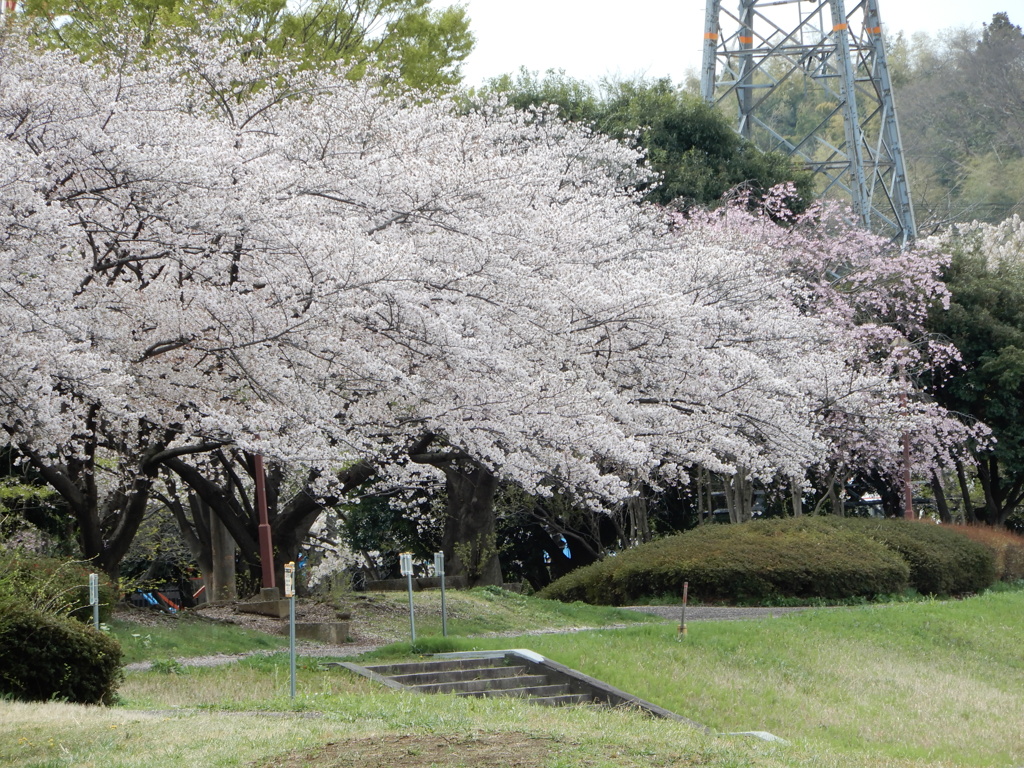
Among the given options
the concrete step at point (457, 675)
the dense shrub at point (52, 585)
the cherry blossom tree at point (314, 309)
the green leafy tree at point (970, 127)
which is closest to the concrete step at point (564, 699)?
the concrete step at point (457, 675)

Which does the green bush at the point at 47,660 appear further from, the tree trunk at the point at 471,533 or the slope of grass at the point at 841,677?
the tree trunk at the point at 471,533

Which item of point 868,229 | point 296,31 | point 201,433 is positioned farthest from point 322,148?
point 868,229

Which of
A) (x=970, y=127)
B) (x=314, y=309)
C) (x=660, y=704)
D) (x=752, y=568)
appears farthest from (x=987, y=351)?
(x=970, y=127)

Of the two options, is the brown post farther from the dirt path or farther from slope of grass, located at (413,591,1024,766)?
slope of grass, located at (413,591,1024,766)

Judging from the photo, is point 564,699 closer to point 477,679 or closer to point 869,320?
point 477,679

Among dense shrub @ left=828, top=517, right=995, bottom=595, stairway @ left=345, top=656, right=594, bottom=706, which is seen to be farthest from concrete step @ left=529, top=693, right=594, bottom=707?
dense shrub @ left=828, top=517, right=995, bottom=595

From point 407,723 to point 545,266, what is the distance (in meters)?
8.88

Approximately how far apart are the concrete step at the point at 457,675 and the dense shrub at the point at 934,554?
11.3 m

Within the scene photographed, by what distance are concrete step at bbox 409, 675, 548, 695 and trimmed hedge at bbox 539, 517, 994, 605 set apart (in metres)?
8.04

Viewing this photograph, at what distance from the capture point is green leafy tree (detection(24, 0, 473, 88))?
24516 millimetres

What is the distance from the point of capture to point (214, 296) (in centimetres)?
1256

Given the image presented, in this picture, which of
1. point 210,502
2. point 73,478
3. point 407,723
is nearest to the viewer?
point 407,723

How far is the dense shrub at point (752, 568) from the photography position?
20.1m

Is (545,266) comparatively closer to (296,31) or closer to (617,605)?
(617,605)
